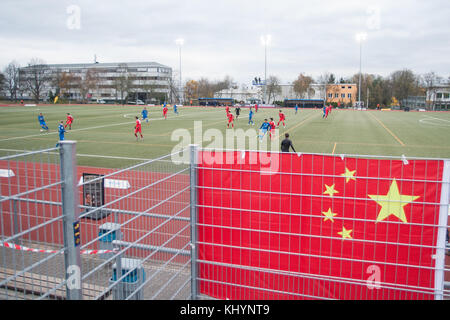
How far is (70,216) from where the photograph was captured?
2973 mm

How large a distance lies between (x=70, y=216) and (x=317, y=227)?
327 cm

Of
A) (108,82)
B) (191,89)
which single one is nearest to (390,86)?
(191,89)

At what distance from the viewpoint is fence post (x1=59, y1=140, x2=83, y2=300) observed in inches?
115

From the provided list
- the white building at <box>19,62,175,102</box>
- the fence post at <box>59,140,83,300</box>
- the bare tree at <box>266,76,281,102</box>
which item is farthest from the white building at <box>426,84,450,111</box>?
the fence post at <box>59,140,83,300</box>

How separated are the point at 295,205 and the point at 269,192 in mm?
407

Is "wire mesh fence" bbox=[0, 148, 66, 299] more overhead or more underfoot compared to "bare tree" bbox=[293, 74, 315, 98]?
more underfoot

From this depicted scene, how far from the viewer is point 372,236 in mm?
4703

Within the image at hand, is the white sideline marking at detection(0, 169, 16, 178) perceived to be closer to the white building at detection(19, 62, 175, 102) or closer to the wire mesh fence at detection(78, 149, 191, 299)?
the wire mesh fence at detection(78, 149, 191, 299)

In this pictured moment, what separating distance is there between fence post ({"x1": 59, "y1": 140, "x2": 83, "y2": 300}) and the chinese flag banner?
8.31ft

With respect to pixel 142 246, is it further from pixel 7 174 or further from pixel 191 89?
pixel 191 89

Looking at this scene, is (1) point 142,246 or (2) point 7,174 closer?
(2) point 7,174

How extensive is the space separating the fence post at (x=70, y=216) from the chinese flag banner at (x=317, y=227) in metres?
2.53
